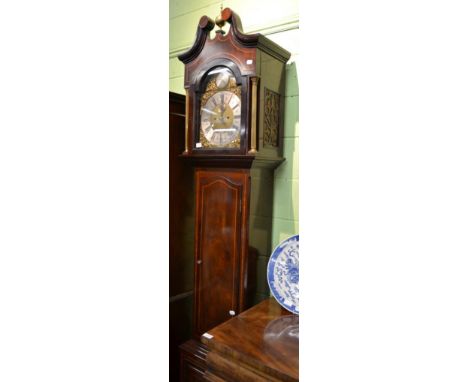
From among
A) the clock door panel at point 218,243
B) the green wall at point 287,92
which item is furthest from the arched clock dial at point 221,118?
the green wall at point 287,92

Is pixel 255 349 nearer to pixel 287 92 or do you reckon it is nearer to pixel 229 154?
pixel 229 154

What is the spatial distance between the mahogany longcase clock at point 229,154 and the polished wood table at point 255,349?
8.7 inches

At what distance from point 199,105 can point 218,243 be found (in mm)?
581

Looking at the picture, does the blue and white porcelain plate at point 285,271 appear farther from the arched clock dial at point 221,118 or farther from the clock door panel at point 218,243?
the arched clock dial at point 221,118

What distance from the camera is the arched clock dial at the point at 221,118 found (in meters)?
1.39

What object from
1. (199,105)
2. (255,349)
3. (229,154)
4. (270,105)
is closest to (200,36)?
(199,105)

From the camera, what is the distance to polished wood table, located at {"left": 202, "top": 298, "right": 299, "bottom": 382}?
3.25ft

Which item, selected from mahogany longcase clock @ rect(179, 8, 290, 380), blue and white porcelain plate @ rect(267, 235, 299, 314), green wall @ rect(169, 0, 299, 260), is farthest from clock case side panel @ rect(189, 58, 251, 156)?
blue and white porcelain plate @ rect(267, 235, 299, 314)

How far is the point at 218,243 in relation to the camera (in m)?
1.48
